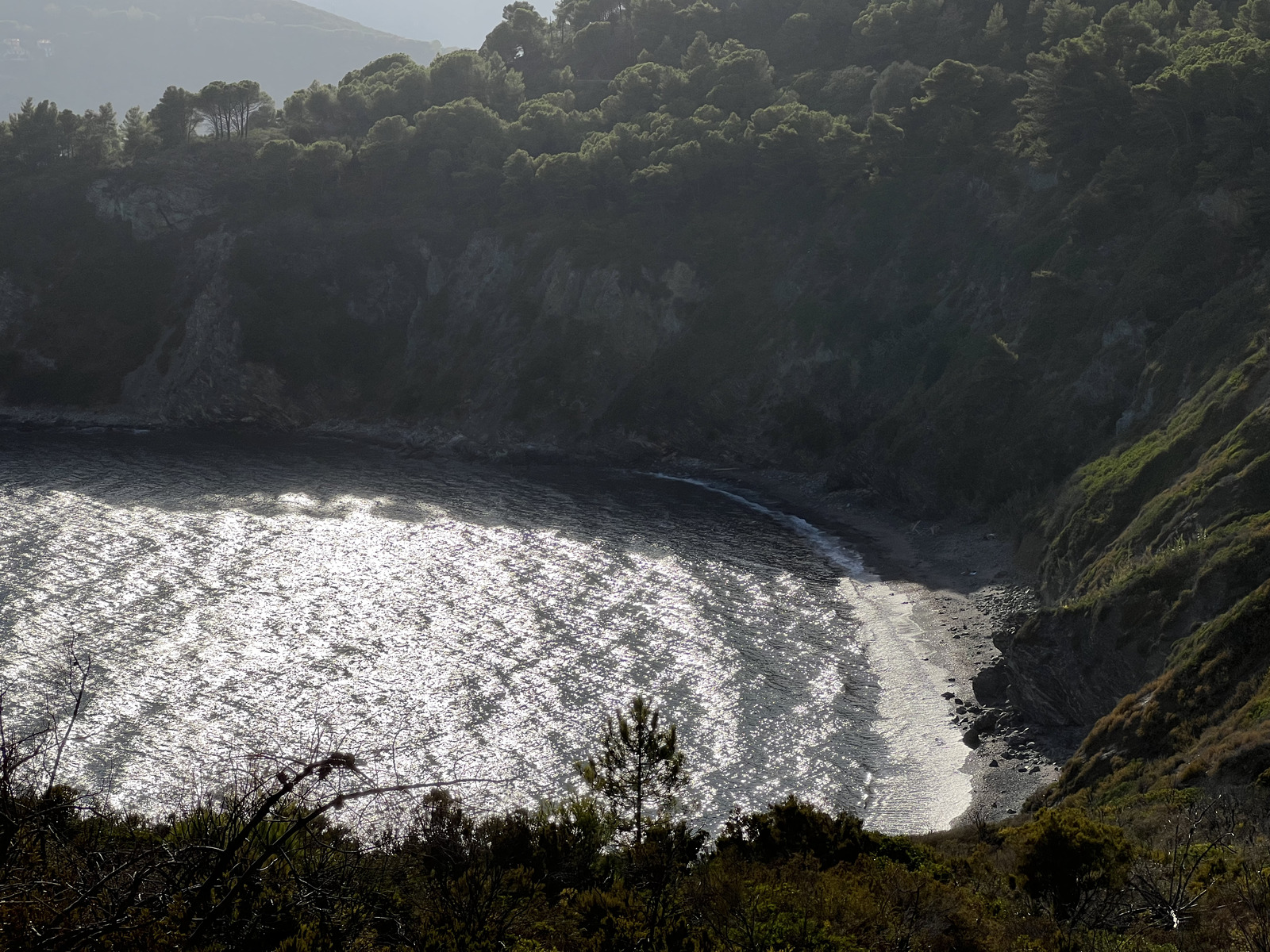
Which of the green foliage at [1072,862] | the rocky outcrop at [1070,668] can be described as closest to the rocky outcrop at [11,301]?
the rocky outcrop at [1070,668]

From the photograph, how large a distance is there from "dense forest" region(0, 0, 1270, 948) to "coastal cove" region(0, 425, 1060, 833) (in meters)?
7.04

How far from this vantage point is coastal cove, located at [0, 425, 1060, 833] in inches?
1849

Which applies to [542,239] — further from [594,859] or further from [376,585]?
[594,859]

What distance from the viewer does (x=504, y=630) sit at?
206ft

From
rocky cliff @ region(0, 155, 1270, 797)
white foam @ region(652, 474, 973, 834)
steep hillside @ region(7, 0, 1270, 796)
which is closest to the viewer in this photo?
white foam @ region(652, 474, 973, 834)

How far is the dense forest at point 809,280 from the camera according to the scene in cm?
4938

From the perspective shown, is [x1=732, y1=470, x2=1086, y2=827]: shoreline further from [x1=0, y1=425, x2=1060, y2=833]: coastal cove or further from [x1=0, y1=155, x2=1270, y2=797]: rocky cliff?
[x1=0, y1=155, x2=1270, y2=797]: rocky cliff

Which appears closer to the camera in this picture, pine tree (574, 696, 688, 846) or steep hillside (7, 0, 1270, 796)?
pine tree (574, 696, 688, 846)

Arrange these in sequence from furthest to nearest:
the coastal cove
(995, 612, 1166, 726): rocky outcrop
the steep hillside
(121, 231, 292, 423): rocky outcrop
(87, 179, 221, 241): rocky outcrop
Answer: (87, 179, 221, 241): rocky outcrop
(121, 231, 292, 423): rocky outcrop
the steep hillside
the coastal cove
(995, 612, 1166, 726): rocky outcrop

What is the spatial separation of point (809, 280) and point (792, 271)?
263 cm

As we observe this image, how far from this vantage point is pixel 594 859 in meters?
25.5

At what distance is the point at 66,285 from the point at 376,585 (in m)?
89.7

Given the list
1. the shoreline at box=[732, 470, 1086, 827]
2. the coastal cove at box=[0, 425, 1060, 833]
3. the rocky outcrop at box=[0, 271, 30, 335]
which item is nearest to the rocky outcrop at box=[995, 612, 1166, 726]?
the shoreline at box=[732, 470, 1086, 827]

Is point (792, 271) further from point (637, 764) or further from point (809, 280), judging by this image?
point (637, 764)
